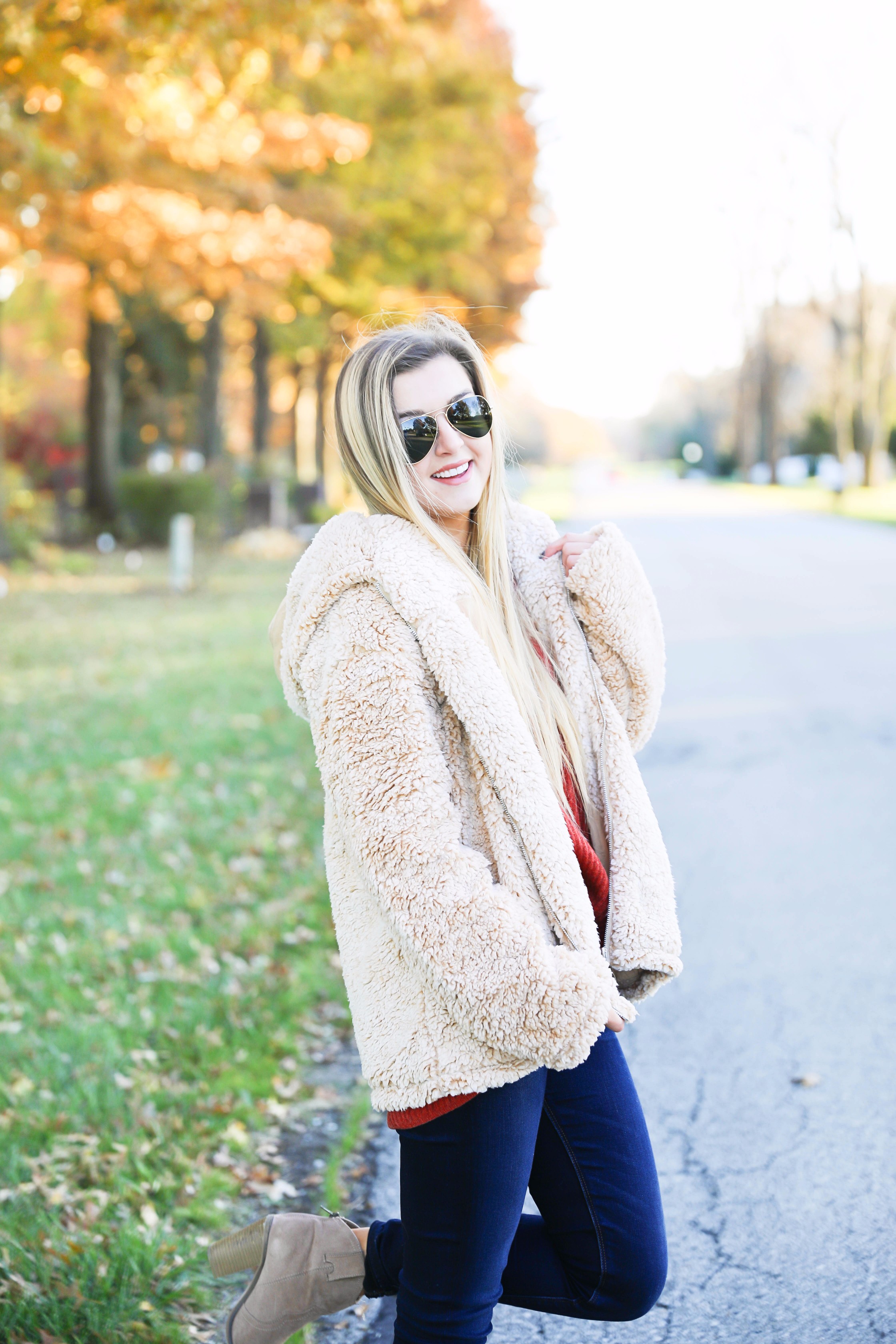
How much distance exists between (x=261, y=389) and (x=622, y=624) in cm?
2539

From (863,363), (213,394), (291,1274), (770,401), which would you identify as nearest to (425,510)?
(291,1274)

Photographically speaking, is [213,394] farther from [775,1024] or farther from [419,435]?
[419,435]

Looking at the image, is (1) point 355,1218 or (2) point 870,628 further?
(2) point 870,628

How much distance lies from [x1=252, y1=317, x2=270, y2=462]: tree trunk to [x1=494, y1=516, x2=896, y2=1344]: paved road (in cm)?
1941

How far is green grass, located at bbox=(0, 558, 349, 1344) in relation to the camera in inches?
110

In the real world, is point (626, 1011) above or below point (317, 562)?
below

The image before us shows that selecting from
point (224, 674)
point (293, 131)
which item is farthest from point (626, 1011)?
point (293, 131)

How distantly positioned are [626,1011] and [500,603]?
756 mm

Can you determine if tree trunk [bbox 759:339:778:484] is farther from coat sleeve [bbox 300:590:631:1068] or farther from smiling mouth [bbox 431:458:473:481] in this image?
coat sleeve [bbox 300:590:631:1068]

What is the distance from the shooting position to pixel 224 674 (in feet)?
32.3

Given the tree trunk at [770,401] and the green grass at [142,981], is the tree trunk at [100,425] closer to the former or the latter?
the green grass at [142,981]

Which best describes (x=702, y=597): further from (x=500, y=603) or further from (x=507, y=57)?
(x=507, y=57)

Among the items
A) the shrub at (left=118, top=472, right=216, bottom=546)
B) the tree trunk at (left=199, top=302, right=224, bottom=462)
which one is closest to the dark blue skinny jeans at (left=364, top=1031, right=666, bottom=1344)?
the shrub at (left=118, top=472, right=216, bottom=546)

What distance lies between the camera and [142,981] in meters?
4.36
